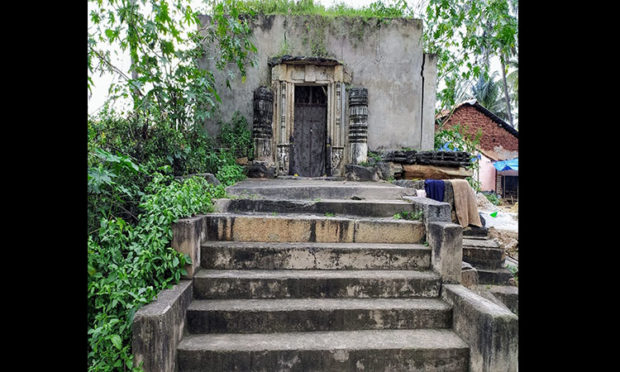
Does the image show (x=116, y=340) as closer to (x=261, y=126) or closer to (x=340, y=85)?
(x=261, y=126)

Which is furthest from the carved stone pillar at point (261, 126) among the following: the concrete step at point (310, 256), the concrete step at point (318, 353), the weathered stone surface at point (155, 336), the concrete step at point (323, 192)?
the weathered stone surface at point (155, 336)

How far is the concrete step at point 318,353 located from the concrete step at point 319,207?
5.99 feet

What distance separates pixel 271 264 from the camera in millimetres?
3643

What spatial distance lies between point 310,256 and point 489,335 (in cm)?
176

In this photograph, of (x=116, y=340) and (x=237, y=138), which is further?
(x=237, y=138)

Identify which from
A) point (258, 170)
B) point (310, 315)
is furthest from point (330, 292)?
point (258, 170)

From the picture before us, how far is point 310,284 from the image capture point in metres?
3.42

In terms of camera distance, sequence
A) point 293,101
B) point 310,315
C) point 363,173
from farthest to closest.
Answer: point 293,101 → point 363,173 → point 310,315

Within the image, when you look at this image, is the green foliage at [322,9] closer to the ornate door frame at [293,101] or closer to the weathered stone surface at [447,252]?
the ornate door frame at [293,101]
